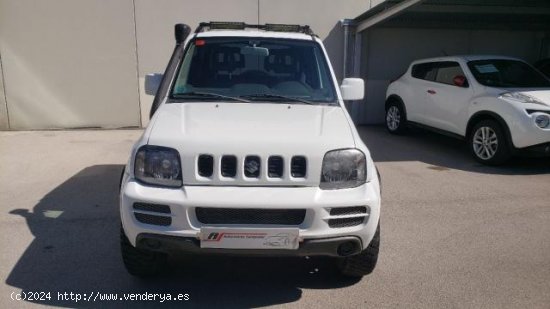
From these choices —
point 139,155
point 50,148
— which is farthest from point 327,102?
point 50,148

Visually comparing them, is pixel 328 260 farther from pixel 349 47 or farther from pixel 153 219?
pixel 349 47

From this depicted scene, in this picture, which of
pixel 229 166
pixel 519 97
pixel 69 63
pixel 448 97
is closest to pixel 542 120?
pixel 519 97

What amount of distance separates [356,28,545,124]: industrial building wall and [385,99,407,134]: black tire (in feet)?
3.27

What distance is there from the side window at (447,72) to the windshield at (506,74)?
0.77 ft

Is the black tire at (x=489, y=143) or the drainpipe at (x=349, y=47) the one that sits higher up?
the drainpipe at (x=349, y=47)

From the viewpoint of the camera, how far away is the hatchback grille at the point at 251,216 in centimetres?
296

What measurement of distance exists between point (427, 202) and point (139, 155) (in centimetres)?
367

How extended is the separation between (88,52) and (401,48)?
6.88m

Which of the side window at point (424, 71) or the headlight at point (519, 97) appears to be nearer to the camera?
the headlight at point (519, 97)

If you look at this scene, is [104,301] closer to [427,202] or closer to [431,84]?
[427,202]

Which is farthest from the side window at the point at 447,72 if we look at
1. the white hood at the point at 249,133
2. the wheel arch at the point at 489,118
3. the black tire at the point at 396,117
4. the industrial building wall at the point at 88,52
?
the white hood at the point at 249,133

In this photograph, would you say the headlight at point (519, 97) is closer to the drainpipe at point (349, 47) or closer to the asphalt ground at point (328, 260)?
the asphalt ground at point (328, 260)

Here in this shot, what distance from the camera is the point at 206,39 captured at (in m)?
4.52

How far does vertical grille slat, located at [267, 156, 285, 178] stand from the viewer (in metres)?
3.09
